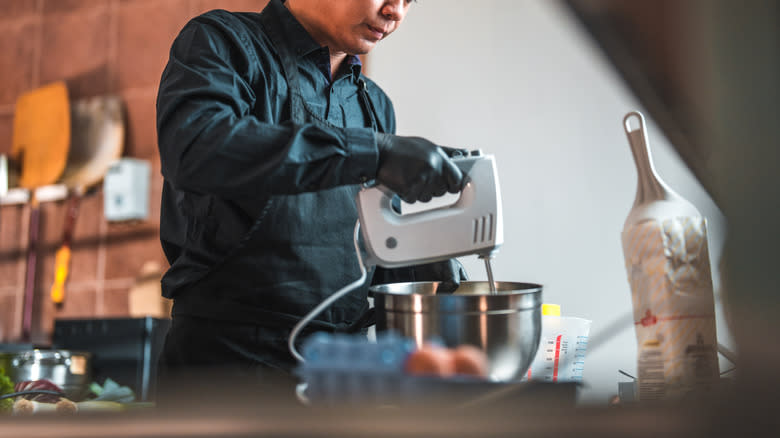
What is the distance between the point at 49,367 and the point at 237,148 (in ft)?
4.46

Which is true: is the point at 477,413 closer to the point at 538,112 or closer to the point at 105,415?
the point at 105,415

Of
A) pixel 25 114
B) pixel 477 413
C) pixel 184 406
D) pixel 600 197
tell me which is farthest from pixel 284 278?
pixel 25 114

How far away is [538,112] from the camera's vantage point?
1938 millimetres

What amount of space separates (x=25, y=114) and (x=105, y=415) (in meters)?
3.41

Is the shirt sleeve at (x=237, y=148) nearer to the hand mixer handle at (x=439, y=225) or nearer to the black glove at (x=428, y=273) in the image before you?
the hand mixer handle at (x=439, y=225)

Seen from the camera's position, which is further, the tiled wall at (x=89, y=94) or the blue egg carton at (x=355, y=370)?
the tiled wall at (x=89, y=94)

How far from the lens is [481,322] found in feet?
2.35

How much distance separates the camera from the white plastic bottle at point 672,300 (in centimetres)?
76

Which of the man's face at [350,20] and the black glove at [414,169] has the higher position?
the man's face at [350,20]

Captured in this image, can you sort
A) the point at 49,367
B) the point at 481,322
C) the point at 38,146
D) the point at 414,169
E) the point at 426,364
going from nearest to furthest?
the point at 426,364, the point at 481,322, the point at 414,169, the point at 49,367, the point at 38,146

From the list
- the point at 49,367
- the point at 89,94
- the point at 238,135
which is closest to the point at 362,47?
the point at 238,135

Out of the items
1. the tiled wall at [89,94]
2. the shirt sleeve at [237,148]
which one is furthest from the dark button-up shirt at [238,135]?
the tiled wall at [89,94]

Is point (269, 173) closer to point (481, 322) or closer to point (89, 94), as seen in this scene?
point (481, 322)

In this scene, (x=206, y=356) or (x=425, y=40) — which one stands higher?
(x=425, y=40)
